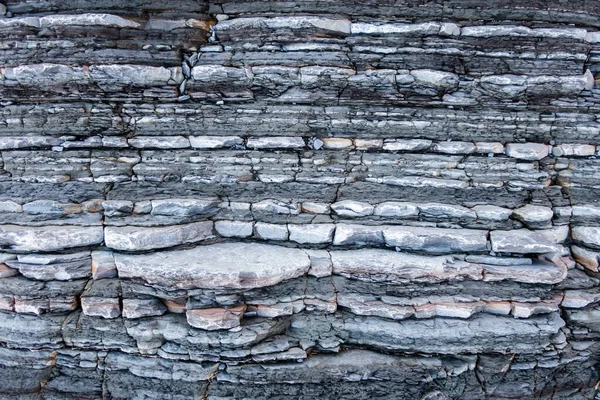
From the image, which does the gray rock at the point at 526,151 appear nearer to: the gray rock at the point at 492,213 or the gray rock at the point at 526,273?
the gray rock at the point at 492,213

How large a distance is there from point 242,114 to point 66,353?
3.00 metres

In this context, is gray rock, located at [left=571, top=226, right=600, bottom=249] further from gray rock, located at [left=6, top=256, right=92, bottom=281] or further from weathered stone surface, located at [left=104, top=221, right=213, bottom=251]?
gray rock, located at [left=6, top=256, right=92, bottom=281]

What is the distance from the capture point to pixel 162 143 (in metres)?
3.57

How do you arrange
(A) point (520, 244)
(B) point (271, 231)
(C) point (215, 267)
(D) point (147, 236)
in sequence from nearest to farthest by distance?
(C) point (215, 267) < (D) point (147, 236) < (A) point (520, 244) < (B) point (271, 231)

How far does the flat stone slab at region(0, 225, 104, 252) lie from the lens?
11.1ft

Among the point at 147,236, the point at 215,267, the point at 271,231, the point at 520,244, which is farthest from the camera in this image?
the point at 271,231

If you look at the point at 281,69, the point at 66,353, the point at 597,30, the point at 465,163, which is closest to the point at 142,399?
the point at 66,353

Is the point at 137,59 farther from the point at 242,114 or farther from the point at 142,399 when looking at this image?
the point at 142,399

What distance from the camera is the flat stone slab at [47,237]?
3398 millimetres

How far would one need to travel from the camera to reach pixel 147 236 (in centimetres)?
338

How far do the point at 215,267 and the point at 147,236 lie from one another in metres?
0.74

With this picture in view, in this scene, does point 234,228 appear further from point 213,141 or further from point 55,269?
point 55,269

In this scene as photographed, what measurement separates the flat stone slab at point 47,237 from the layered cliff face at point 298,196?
0.07ft

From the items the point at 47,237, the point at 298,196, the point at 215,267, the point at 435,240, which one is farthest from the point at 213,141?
the point at 435,240
